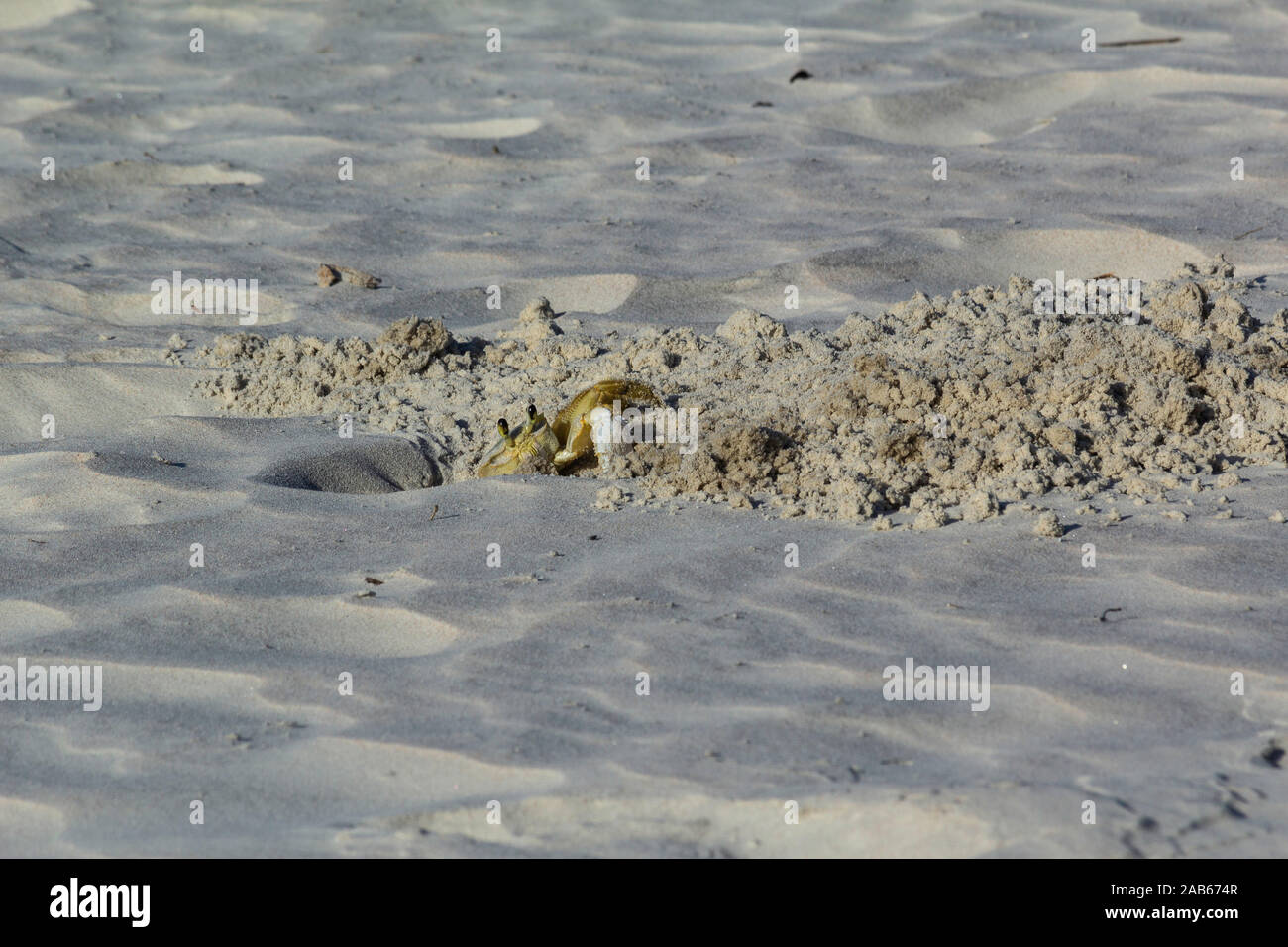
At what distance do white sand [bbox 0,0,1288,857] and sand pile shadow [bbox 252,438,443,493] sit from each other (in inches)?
0.5

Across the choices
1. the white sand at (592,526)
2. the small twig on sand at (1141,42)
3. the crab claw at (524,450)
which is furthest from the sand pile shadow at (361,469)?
the small twig on sand at (1141,42)

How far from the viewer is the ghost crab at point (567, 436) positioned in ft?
12.2

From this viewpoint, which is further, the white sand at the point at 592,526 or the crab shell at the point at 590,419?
the crab shell at the point at 590,419

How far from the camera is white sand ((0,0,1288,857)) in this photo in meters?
2.32

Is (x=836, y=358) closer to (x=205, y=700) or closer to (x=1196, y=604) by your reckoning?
(x=1196, y=604)

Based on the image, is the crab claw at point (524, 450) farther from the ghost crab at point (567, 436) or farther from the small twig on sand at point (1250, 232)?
the small twig on sand at point (1250, 232)

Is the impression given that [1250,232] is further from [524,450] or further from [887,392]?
[524,450]

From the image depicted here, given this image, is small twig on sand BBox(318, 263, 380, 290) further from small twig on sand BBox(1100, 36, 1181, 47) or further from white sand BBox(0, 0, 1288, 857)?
small twig on sand BBox(1100, 36, 1181, 47)

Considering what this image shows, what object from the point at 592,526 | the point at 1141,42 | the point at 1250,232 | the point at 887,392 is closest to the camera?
the point at 592,526

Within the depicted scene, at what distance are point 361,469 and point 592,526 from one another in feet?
2.68

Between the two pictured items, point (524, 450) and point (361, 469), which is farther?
point (361, 469)

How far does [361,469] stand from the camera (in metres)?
3.86

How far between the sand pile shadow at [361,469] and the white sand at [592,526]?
12mm

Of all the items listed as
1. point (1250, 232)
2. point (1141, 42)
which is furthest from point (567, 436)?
point (1141, 42)
